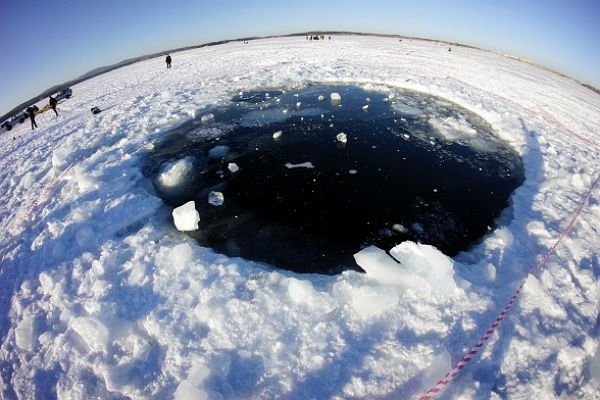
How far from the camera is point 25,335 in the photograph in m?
3.66

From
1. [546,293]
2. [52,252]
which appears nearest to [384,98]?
[546,293]

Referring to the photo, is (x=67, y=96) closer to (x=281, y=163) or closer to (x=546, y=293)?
(x=281, y=163)

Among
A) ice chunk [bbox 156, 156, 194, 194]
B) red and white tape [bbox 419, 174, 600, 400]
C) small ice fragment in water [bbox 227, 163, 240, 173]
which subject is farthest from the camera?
small ice fragment in water [bbox 227, 163, 240, 173]

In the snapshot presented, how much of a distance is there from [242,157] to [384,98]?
7.08 meters

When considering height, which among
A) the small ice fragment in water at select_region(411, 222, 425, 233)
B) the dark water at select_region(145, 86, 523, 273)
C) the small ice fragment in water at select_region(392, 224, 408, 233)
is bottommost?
the small ice fragment in water at select_region(411, 222, 425, 233)

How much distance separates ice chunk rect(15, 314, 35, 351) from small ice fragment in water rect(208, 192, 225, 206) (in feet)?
9.72

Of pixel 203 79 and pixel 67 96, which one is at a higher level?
pixel 203 79

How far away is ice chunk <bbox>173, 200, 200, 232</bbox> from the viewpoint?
496cm

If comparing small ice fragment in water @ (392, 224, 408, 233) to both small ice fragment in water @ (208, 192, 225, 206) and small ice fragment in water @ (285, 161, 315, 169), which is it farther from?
small ice fragment in water @ (208, 192, 225, 206)

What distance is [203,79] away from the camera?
Result: 16672mm

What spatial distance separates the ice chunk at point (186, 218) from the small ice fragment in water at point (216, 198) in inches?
29.0

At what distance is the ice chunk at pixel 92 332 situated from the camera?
3.46 meters

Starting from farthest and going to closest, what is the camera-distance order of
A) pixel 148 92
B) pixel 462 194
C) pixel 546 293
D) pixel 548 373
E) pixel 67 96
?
pixel 67 96
pixel 148 92
pixel 462 194
pixel 546 293
pixel 548 373

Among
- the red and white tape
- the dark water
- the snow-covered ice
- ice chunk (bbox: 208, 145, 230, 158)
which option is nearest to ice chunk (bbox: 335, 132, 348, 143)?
the dark water
